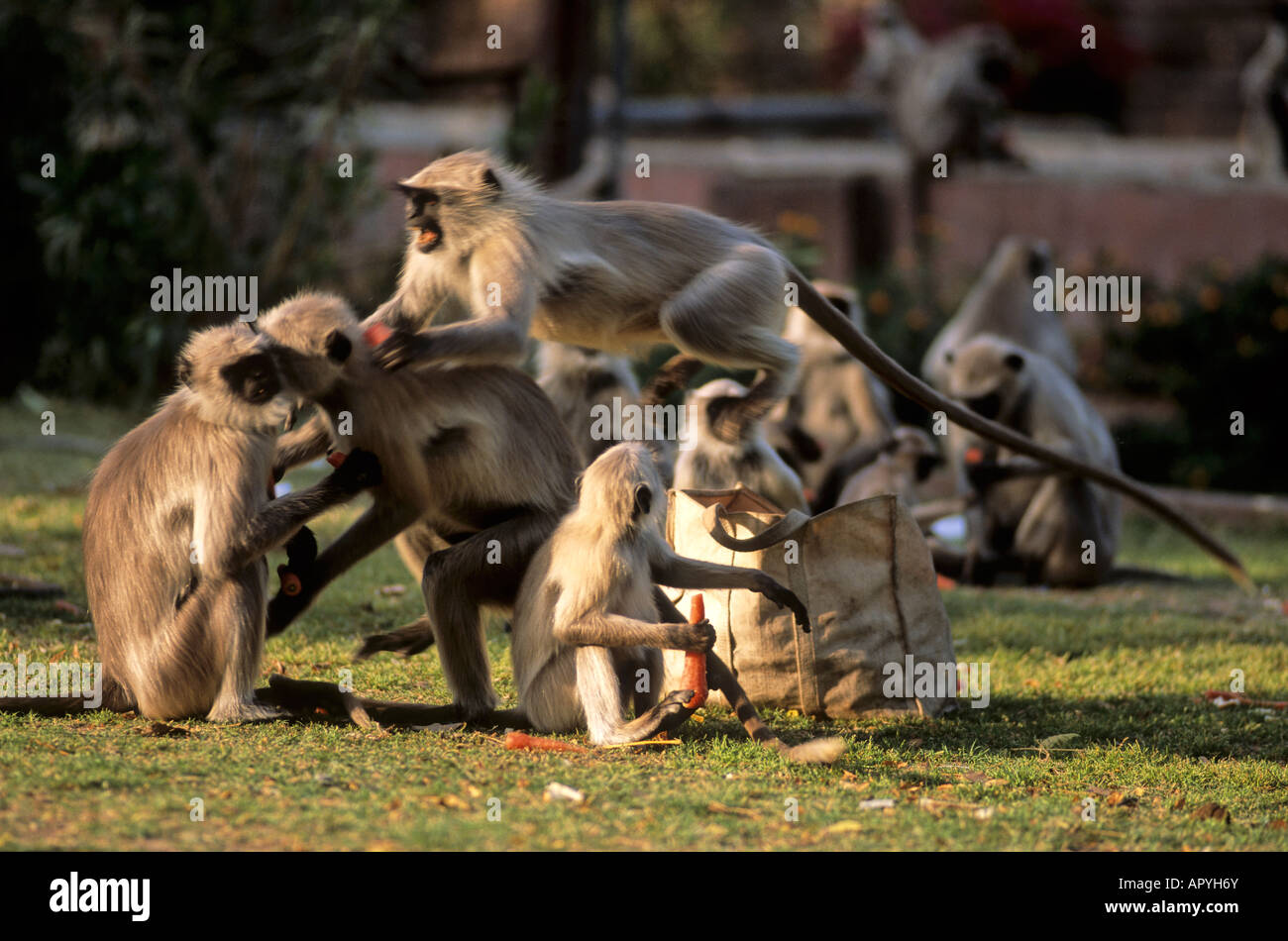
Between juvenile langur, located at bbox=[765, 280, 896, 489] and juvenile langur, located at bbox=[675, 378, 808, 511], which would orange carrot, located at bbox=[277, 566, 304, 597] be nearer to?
juvenile langur, located at bbox=[675, 378, 808, 511]

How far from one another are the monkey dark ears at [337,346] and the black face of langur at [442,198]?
18.7 inches

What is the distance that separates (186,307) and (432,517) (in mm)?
6782

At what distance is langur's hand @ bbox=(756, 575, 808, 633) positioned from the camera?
4.81m

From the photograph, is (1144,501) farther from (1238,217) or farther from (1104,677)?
(1238,217)

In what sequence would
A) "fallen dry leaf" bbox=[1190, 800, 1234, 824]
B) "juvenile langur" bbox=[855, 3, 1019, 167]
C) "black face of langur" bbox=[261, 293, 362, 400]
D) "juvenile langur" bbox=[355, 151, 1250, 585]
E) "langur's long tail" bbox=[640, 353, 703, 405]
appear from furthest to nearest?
1. "juvenile langur" bbox=[855, 3, 1019, 167]
2. "langur's long tail" bbox=[640, 353, 703, 405]
3. "juvenile langur" bbox=[355, 151, 1250, 585]
4. "black face of langur" bbox=[261, 293, 362, 400]
5. "fallen dry leaf" bbox=[1190, 800, 1234, 824]

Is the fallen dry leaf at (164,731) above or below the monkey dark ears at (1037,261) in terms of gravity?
below

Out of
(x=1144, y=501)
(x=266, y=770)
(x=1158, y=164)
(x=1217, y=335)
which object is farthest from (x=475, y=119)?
(x=266, y=770)

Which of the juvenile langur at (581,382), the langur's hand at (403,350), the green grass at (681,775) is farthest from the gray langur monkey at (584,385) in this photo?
the langur's hand at (403,350)

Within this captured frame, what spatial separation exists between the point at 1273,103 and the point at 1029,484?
8.53m

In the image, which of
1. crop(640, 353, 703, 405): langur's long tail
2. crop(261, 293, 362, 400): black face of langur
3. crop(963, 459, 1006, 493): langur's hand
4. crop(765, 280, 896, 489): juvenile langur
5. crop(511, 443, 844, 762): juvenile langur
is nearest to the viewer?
crop(511, 443, 844, 762): juvenile langur

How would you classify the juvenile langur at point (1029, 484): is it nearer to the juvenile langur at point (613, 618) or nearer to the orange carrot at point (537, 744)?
the juvenile langur at point (613, 618)

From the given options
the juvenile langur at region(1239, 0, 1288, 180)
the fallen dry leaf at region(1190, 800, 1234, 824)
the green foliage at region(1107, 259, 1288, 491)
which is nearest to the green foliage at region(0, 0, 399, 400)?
the green foliage at region(1107, 259, 1288, 491)

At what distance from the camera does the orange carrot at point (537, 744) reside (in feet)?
14.8

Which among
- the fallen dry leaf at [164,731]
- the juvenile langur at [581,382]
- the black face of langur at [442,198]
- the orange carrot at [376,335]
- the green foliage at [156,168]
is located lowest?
the fallen dry leaf at [164,731]
